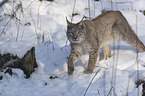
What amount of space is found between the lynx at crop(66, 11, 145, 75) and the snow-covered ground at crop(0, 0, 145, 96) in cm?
19

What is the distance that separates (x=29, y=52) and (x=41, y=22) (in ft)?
7.33

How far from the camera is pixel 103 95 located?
2.54 m

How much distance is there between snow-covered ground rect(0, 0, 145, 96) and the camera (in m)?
2.70

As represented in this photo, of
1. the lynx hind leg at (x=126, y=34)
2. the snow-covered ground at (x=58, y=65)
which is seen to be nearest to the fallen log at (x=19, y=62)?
the snow-covered ground at (x=58, y=65)

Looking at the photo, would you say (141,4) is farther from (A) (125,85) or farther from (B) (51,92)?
(B) (51,92)

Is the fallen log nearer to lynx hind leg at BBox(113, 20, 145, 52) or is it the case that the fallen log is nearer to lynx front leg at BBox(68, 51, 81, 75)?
lynx front leg at BBox(68, 51, 81, 75)

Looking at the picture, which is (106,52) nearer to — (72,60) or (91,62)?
(91,62)

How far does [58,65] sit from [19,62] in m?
0.71

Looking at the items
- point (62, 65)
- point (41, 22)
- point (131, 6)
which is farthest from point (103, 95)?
point (131, 6)

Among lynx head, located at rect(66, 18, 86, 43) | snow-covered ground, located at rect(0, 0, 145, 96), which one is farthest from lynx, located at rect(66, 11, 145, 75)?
snow-covered ground, located at rect(0, 0, 145, 96)

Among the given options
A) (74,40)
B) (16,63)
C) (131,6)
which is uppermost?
(131,6)

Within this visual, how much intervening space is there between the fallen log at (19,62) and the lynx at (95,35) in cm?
61

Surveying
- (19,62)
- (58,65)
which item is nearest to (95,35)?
(58,65)

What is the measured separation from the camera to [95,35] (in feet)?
12.1
